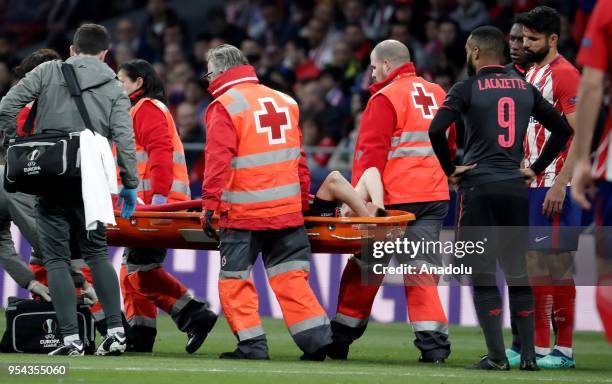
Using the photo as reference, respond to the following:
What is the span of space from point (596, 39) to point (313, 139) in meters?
9.94

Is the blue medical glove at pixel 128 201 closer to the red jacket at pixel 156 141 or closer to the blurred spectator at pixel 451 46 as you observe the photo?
the red jacket at pixel 156 141

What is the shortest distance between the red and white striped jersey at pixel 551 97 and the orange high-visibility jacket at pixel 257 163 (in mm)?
1666

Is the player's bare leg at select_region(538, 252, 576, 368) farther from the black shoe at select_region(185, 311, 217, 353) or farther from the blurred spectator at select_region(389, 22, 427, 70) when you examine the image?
the blurred spectator at select_region(389, 22, 427, 70)

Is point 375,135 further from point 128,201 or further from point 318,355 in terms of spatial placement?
point 128,201

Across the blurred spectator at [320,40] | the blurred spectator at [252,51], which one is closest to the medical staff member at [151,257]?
the blurred spectator at [252,51]

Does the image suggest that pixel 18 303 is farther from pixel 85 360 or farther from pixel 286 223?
pixel 286 223

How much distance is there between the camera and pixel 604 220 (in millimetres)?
5777

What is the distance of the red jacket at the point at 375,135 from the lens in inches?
356

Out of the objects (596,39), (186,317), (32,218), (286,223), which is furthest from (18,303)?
(596,39)

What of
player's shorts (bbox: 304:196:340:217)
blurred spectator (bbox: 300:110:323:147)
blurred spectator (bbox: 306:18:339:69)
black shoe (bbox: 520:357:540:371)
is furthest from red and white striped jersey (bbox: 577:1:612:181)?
blurred spectator (bbox: 306:18:339:69)

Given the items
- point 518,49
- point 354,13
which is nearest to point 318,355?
point 518,49

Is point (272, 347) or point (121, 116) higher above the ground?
point (121, 116)

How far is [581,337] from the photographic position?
1182 centimetres

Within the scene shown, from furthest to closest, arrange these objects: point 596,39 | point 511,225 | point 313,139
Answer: point 313,139
point 511,225
point 596,39
